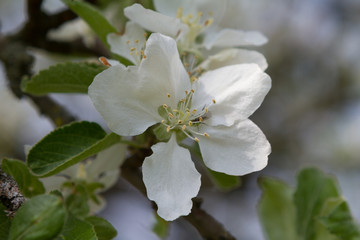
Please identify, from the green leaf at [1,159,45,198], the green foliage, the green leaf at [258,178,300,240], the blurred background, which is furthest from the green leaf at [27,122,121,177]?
the blurred background

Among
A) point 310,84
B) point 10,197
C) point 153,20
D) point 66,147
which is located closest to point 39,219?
point 10,197

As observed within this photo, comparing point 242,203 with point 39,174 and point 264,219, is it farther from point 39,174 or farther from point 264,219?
point 39,174

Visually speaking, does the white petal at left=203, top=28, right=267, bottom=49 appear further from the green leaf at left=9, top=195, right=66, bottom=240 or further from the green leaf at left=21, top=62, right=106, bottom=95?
the green leaf at left=9, top=195, right=66, bottom=240

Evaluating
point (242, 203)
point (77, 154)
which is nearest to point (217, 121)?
point (77, 154)

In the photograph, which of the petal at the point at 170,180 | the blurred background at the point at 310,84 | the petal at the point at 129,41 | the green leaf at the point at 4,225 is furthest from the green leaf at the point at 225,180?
the blurred background at the point at 310,84

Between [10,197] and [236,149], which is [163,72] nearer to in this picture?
[236,149]

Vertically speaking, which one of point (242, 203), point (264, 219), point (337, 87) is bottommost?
point (242, 203)
